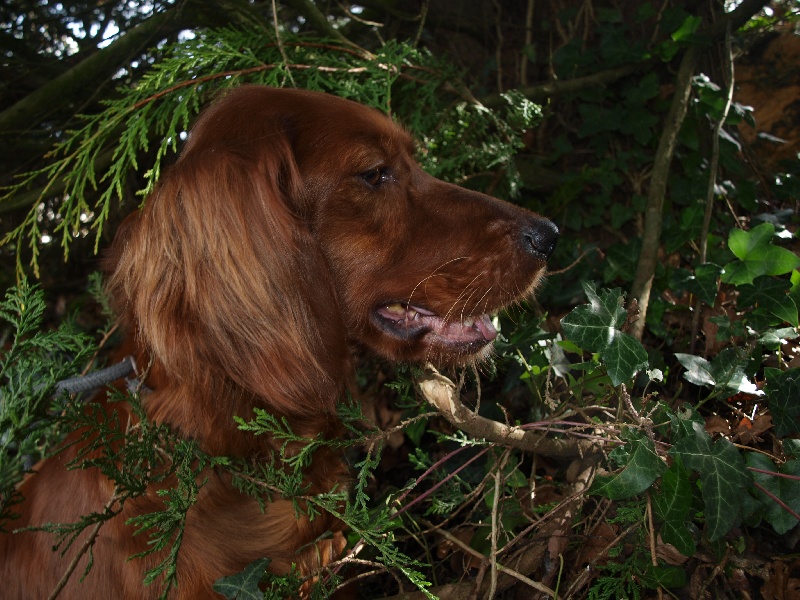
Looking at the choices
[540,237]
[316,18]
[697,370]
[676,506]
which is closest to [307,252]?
[540,237]

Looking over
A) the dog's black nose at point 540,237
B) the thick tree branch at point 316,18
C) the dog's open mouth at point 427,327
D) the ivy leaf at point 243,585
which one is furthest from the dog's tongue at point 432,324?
the thick tree branch at point 316,18

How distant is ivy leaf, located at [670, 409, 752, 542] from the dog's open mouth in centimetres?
63

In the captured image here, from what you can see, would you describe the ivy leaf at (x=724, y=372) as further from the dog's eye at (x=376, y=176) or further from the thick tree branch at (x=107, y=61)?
the thick tree branch at (x=107, y=61)

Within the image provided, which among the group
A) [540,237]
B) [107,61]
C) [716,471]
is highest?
[107,61]

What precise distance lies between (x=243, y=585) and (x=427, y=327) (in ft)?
2.77

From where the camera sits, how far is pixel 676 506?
4.91ft

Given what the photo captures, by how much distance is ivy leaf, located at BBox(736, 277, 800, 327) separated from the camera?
2.02 metres

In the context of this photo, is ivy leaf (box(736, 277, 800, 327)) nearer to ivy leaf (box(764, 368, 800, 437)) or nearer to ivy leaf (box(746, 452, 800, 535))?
ivy leaf (box(764, 368, 800, 437))

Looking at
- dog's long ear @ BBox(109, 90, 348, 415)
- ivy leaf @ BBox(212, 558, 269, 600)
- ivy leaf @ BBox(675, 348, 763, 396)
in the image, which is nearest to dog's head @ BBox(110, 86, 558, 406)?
dog's long ear @ BBox(109, 90, 348, 415)

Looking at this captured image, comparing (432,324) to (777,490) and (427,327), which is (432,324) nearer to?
(427,327)

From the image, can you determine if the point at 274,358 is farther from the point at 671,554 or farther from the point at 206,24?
the point at 206,24

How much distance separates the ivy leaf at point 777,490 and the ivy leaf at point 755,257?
2.49 feet

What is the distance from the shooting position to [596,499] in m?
1.95

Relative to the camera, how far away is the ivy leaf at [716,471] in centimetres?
149
